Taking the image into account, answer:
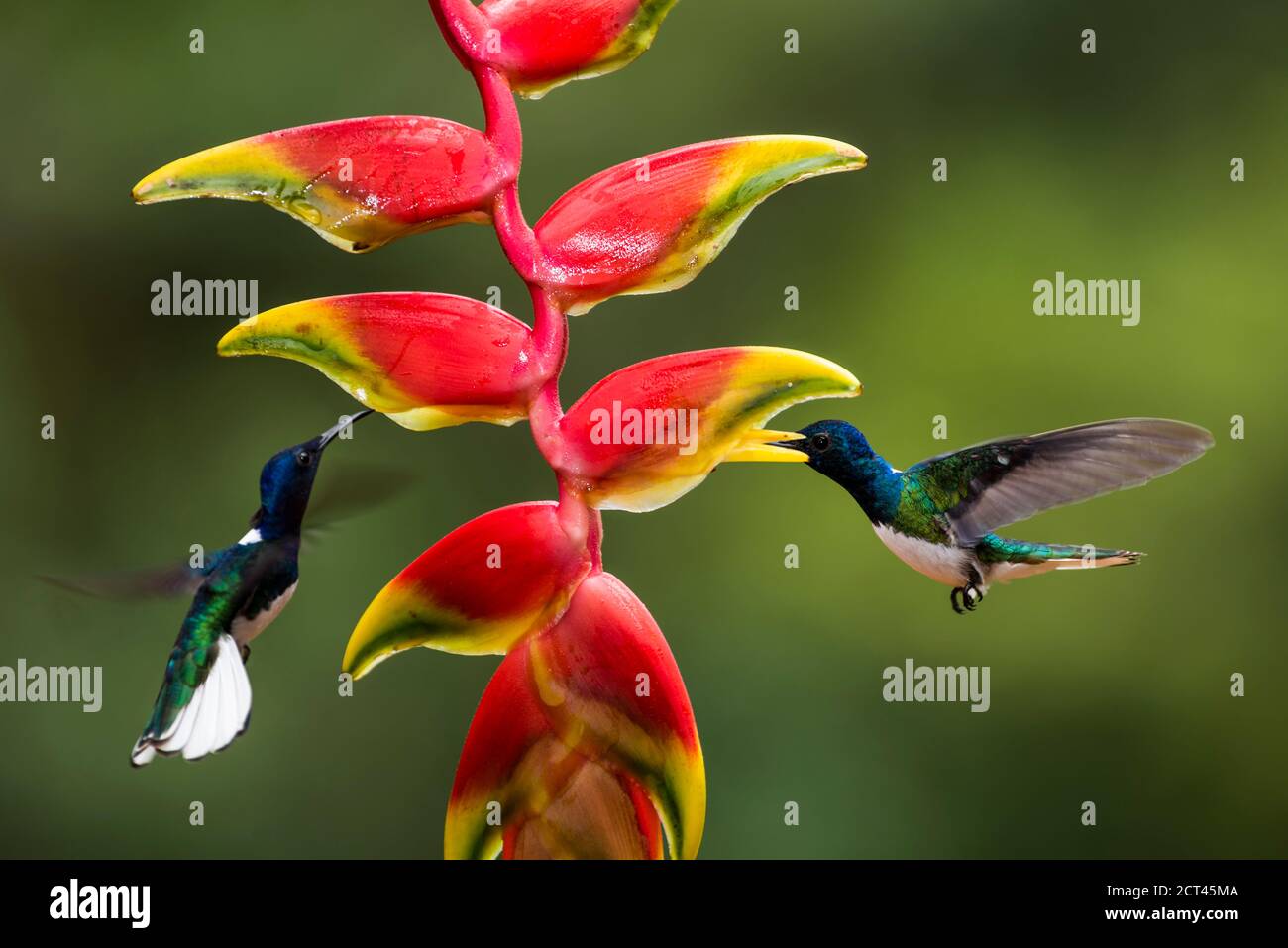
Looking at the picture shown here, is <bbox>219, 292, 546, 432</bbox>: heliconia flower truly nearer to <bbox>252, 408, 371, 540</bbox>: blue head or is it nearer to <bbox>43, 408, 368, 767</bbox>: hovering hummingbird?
<bbox>43, 408, 368, 767</bbox>: hovering hummingbird

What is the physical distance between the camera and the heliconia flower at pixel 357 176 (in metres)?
0.55

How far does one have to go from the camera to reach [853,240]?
2.07m

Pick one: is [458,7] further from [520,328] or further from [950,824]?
[950,824]

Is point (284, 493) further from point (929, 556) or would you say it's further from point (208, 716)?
point (929, 556)

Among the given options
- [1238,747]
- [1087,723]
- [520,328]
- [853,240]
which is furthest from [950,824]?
[520,328]

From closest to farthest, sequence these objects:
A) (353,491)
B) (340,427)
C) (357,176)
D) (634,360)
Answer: (357,176)
(340,427)
(353,491)
(634,360)

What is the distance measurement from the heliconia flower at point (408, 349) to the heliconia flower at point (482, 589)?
0.15ft

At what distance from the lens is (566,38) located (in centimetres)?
59

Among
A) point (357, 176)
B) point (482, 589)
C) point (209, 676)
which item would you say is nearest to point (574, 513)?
point (482, 589)

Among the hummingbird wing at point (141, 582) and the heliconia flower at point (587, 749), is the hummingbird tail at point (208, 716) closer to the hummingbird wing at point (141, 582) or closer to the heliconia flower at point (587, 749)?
the hummingbird wing at point (141, 582)

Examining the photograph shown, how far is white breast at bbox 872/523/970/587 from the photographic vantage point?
0.90m

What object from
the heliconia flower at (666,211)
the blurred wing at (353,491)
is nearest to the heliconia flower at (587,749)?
the heliconia flower at (666,211)

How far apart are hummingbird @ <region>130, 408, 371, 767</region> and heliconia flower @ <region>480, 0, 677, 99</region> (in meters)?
0.34

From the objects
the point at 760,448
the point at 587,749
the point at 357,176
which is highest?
the point at 357,176
